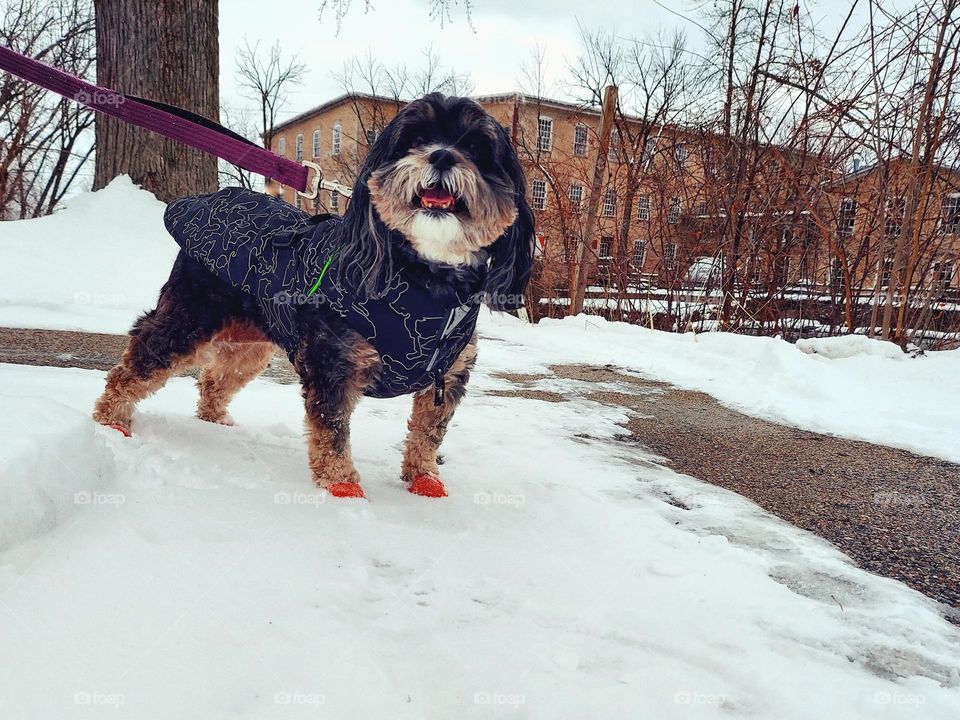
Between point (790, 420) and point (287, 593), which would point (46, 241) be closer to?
point (287, 593)

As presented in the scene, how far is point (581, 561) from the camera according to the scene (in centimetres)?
231

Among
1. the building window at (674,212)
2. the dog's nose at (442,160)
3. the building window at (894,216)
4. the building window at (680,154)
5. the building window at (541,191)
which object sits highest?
the building window at (680,154)

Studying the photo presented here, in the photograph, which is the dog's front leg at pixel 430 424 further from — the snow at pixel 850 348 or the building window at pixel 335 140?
the building window at pixel 335 140

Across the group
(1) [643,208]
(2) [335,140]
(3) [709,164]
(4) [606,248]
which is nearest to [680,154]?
(3) [709,164]

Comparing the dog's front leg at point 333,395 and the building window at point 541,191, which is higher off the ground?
the building window at point 541,191

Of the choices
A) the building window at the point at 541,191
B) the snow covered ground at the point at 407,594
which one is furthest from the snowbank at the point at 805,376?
the building window at the point at 541,191

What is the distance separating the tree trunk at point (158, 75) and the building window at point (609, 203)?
6.33m

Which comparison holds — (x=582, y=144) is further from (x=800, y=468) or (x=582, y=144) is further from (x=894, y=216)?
(x=800, y=468)

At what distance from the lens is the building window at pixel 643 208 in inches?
427

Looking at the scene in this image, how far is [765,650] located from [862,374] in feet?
17.2

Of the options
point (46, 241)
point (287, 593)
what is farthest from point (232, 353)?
point (46, 241)

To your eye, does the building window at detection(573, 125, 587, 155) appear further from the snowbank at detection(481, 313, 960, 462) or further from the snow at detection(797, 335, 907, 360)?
the snow at detection(797, 335, 907, 360)

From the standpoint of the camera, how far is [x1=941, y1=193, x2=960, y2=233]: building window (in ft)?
24.1

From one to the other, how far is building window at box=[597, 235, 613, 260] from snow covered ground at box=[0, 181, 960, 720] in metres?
8.43
